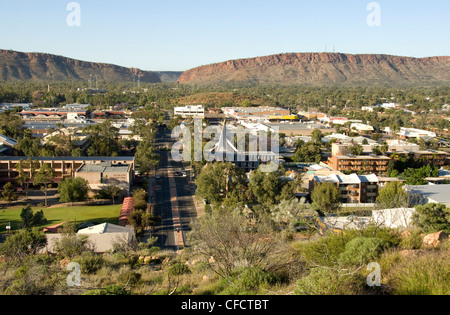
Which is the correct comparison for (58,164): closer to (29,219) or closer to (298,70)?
(29,219)

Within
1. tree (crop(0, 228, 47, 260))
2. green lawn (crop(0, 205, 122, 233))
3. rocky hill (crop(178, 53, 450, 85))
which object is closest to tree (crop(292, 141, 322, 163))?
green lawn (crop(0, 205, 122, 233))

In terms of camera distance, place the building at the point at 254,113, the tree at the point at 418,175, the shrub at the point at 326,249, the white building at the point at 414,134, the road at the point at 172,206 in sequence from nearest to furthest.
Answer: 1. the shrub at the point at 326,249
2. the road at the point at 172,206
3. the tree at the point at 418,175
4. the white building at the point at 414,134
5. the building at the point at 254,113

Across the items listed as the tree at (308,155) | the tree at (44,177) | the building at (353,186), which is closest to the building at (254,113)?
the tree at (308,155)

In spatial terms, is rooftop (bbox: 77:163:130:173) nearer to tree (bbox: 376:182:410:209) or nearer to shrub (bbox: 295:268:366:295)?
tree (bbox: 376:182:410:209)

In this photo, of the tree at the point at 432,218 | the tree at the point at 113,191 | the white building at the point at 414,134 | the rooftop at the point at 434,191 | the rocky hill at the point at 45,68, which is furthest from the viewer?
the rocky hill at the point at 45,68

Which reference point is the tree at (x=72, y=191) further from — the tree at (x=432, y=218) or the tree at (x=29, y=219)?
the tree at (x=432, y=218)
